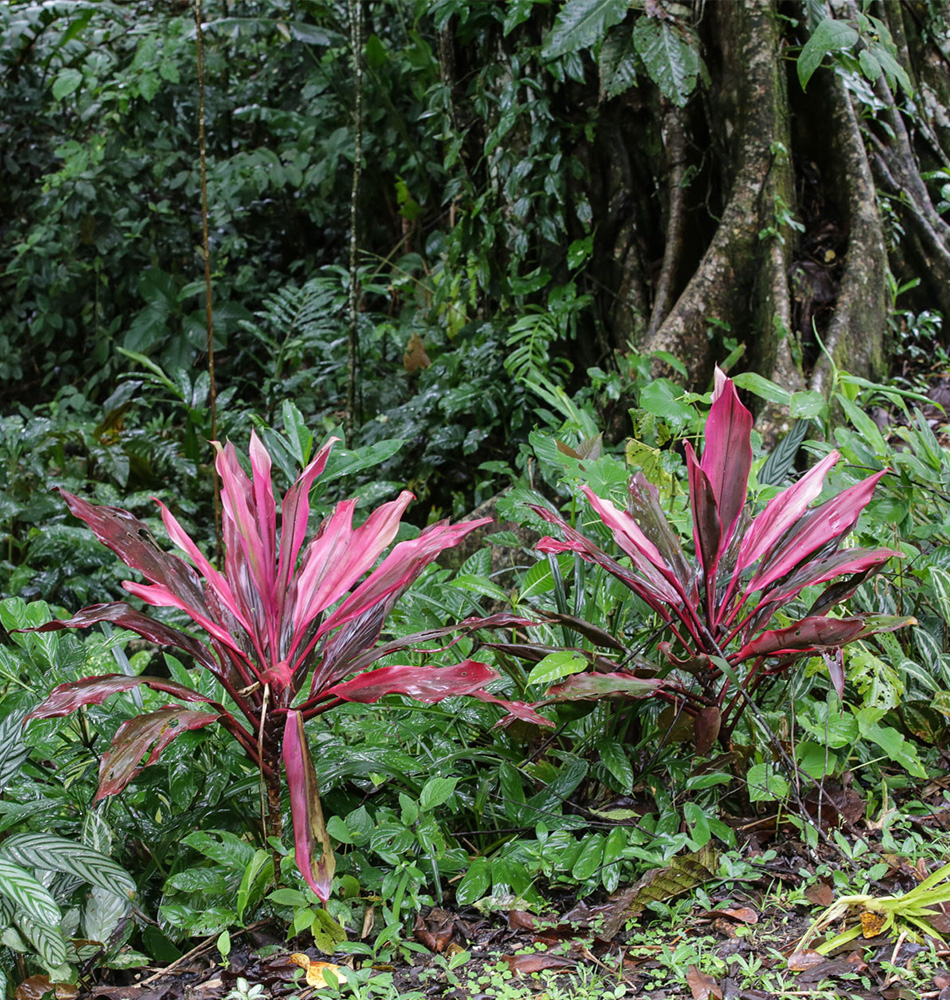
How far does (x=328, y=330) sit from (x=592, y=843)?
4.45 m

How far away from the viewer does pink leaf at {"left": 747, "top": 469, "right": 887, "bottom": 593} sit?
1.52 metres

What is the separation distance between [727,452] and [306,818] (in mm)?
922

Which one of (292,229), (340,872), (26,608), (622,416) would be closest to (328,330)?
(292,229)

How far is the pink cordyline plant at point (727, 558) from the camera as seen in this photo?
1494 millimetres

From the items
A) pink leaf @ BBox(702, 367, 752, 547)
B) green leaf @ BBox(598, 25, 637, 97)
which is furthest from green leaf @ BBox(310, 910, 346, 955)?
green leaf @ BBox(598, 25, 637, 97)

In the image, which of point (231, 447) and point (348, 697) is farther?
point (231, 447)

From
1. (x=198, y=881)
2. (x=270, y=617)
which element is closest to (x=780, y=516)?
(x=270, y=617)

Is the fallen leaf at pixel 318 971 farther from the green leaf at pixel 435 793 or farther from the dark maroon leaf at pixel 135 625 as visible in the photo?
the dark maroon leaf at pixel 135 625

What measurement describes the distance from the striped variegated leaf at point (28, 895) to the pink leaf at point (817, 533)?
3.72ft

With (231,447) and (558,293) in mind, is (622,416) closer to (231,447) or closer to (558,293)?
(558,293)

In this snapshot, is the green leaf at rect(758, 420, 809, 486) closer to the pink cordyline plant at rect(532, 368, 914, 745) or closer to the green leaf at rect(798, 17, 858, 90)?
the pink cordyline plant at rect(532, 368, 914, 745)

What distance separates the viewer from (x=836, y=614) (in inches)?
69.3

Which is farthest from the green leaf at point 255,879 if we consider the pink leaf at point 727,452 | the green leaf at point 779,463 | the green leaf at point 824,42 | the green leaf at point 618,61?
the green leaf at point 618,61

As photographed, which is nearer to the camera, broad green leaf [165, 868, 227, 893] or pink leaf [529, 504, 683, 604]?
broad green leaf [165, 868, 227, 893]
